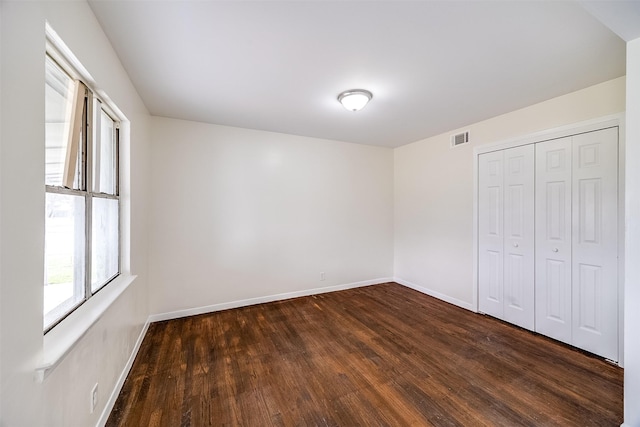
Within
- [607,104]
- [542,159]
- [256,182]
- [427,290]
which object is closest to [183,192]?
[256,182]

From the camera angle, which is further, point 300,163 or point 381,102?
point 300,163

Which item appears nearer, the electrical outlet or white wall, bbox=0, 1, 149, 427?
white wall, bbox=0, 1, 149, 427

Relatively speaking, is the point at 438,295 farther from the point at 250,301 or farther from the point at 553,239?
the point at 250,301

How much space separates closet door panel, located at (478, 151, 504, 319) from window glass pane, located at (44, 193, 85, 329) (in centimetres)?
402

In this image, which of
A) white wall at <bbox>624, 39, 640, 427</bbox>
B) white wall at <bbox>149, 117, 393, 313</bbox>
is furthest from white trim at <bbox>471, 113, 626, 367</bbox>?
white wall at <bbox>149, 117, 393, 313</bbox>

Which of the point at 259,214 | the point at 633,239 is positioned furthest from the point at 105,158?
the point at 633,239

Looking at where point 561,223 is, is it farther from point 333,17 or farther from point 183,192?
point 183,192

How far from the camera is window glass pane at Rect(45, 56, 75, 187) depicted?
1.17 m

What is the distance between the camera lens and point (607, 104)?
2.29 meters

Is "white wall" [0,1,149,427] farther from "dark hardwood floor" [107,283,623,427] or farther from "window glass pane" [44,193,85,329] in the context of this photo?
"dark hardwood floor" [107,283,623,427]

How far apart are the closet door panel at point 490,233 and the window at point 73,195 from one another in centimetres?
399

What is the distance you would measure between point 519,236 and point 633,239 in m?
1.62

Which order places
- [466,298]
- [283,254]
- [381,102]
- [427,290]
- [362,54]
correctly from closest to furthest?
1. [362,54]
2. [381,102]
3. [466,298]
4. [283,254]
5. [427,290]

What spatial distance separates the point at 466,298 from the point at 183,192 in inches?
162
